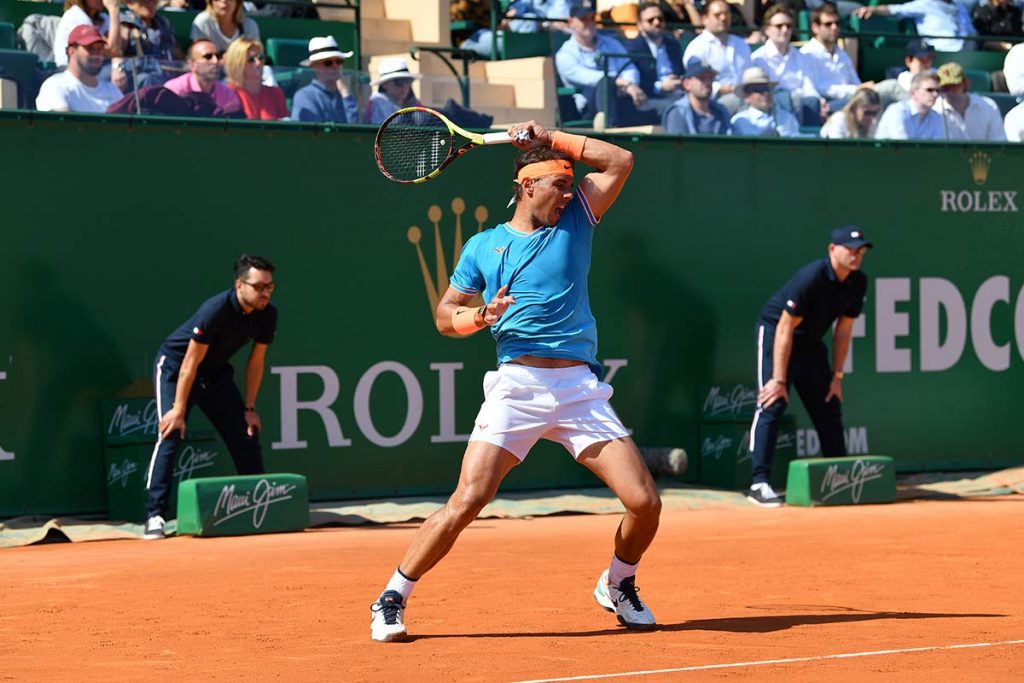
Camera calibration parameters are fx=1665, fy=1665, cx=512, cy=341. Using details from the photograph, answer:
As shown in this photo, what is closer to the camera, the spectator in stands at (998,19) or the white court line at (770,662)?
the white court line at (770,662)

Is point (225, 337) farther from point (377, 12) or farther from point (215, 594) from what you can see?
point (377, 12)

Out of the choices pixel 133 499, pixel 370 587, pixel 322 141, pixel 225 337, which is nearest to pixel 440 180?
pixel 322 141

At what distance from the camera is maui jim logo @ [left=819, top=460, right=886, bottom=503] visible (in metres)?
11.8

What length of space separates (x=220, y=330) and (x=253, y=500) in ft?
3.50

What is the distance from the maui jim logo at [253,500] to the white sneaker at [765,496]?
341cm

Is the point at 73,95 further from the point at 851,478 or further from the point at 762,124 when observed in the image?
the point at 851,478

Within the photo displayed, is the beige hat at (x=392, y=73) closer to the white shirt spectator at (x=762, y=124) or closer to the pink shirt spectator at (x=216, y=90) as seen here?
the pink shirt spectator at (x=216, y=90)

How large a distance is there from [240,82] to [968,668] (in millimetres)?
7078

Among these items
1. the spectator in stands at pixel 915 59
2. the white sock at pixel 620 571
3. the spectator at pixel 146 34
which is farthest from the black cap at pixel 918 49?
the white sock at pixel 620 571

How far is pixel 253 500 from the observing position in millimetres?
10250

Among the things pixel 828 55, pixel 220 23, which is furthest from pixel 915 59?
pixel 220 23

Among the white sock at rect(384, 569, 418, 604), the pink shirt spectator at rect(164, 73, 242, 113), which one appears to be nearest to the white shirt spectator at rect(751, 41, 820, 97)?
the pink shirt spectator at rect(164, 73, 242, 113)

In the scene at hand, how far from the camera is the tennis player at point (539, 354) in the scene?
21.2ft

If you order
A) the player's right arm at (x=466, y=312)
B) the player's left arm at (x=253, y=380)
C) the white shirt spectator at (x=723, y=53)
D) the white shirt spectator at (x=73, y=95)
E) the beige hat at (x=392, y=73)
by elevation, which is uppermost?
the white shirt spectator at (x=723, y=53)
